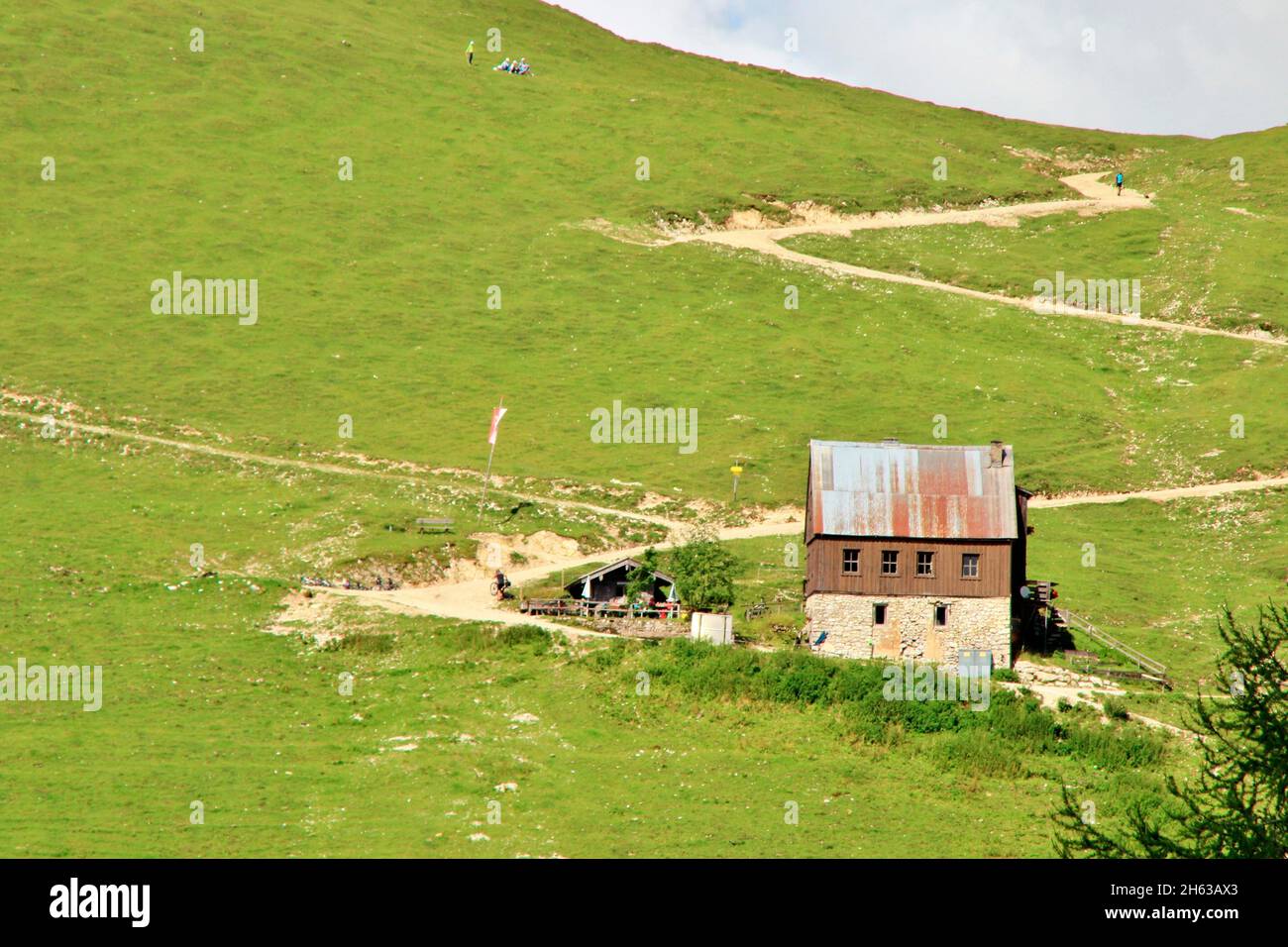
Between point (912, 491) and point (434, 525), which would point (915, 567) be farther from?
point (434, 525)

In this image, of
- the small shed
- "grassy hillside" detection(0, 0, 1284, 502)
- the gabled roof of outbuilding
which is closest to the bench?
the small shed

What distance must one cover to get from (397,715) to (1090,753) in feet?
79.8

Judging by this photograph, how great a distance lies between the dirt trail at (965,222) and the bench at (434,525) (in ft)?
192

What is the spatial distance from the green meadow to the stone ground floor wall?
244 centimetres

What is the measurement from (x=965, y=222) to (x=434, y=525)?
263 ft

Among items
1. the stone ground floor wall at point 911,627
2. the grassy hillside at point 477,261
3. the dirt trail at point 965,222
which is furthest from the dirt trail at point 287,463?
the dirt trail at point 965,222

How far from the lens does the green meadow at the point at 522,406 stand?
45781mm

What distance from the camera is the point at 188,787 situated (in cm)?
4438

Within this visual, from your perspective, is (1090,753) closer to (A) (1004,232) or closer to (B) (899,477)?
(B) (899,477)

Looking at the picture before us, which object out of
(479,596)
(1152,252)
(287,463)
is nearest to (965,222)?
(1152,252)

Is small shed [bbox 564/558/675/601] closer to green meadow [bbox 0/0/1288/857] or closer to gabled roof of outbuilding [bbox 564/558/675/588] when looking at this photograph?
gabled roof of outbuilding [bbox 564/558/675/588]

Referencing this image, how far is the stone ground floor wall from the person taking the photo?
2212 inches

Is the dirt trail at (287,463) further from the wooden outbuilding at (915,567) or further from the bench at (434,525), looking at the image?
the wooden outbuilding at (915,567)
